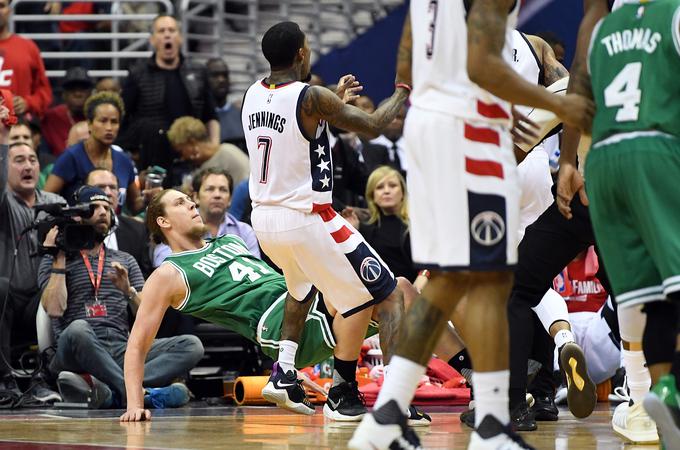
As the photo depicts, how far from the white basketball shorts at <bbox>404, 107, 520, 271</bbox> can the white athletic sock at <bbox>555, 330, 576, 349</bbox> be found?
2656 millimetres

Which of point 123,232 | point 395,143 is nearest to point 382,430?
point 123,232

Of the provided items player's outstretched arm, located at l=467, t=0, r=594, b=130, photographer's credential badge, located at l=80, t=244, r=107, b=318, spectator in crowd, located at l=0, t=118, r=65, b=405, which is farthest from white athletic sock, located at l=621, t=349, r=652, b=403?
spectator in crowd, located at l=0, t=118, r=65, b=405

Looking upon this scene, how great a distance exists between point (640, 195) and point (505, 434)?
41.8 inches

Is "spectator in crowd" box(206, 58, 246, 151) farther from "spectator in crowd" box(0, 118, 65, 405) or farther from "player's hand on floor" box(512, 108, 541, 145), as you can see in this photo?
"player's hand on floor" box(512, 108, 541, 145)

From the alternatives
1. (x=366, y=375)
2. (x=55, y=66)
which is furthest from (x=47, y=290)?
(x=55, y=66)

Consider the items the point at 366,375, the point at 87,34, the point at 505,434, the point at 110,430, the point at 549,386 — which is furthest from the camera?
the point at 87,34

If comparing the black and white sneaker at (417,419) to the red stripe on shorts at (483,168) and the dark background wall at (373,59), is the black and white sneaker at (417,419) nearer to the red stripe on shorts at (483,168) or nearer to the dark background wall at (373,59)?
the red stripe on shorts at (483,168)

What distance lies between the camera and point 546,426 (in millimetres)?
7305

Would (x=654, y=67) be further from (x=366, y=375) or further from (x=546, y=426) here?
(x=366, y=375)

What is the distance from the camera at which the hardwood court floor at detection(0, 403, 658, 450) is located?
20.2 feet

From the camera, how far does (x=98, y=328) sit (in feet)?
32.0

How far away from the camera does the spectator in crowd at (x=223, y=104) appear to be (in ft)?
46.4

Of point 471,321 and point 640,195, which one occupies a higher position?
point 640,195

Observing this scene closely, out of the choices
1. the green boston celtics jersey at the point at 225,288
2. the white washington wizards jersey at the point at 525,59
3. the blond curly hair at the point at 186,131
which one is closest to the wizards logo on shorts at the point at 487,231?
the white washington wizards jersey at the point at 525,59
